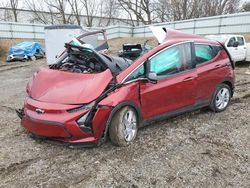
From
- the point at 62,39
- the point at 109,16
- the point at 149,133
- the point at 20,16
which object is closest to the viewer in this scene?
the point at 149,133

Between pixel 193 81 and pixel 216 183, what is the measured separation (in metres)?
2.17

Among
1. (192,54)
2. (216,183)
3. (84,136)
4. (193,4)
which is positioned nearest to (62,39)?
(192,54)

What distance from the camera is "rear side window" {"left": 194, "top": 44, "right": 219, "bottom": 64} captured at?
5465mm

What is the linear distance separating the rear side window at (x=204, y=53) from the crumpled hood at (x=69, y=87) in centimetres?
198

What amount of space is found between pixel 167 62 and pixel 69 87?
1.70 metres

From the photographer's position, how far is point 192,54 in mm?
5340

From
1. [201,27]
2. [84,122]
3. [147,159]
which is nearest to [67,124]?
[84,122]

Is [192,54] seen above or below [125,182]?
above

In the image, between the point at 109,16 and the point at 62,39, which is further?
the point at 109,16

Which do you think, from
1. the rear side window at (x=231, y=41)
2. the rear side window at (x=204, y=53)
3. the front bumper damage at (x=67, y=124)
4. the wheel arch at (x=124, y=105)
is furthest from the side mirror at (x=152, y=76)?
the rear side window at (x=231, y=41)

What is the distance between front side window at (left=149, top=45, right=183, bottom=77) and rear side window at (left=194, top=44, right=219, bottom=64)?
1.64 feet

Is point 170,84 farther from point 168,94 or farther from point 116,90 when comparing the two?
point 116,90

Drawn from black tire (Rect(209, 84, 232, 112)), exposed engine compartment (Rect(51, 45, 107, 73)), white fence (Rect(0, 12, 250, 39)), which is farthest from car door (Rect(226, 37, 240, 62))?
exposed engine compartment (Rect(51, 45, 107, 73))

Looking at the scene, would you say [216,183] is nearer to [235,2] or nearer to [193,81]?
[193,81]
